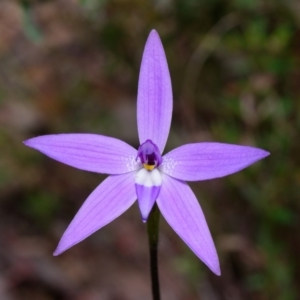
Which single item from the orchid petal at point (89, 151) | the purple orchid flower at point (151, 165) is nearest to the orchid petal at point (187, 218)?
the purple orchid flower at point (151, 165)

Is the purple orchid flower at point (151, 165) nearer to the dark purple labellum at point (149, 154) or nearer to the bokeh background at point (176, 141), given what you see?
the dark purple labellum at point (149, 154)

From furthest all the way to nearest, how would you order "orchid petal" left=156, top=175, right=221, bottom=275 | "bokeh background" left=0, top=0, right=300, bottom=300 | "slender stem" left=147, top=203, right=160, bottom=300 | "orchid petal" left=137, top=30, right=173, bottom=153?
"bokeh background" left=0, top=0, right=300, bottom=300 → "orchid petal" left=137, top=30, right=173, bottom=153 → "slender stem" left=147, top=203, right=160, bottom=300 → "orchid petal" left=156, top=175, right=221, bottom=275

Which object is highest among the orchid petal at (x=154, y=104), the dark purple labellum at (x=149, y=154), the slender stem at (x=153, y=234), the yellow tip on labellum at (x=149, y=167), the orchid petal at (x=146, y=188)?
the orchid petal at (x=154, y=104)

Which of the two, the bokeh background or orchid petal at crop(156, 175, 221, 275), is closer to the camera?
orchid petal at crop(156, 175, 221, 275)

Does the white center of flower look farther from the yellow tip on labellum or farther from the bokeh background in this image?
the bokeh background

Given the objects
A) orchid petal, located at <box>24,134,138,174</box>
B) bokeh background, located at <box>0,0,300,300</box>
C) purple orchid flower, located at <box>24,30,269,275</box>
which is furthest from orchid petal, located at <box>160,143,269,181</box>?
bokeh background, located at <box>0,0,300,300</box>

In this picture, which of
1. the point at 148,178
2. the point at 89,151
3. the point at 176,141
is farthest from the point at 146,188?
the point at 176,141

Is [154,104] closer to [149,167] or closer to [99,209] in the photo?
[149,167]
